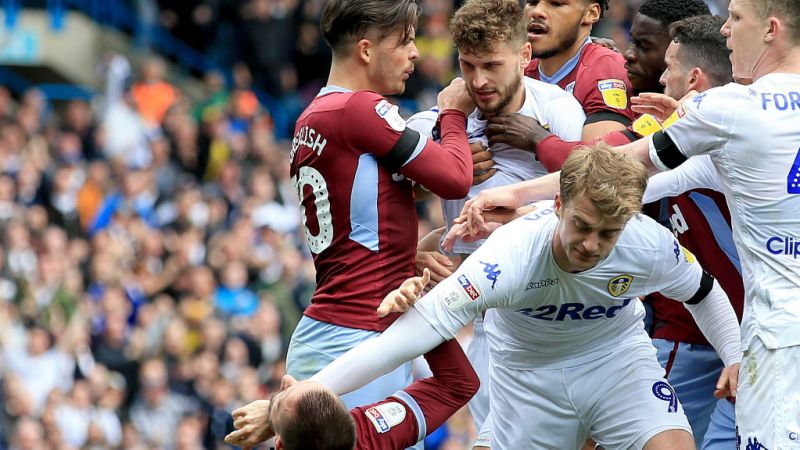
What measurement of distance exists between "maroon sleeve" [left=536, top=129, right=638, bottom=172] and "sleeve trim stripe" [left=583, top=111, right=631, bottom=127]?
0.24 metres

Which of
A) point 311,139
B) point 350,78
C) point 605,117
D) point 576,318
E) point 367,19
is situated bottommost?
point 576,318

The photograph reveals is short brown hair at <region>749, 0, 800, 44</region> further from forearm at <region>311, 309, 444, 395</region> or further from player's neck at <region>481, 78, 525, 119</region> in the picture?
forearm at <region>311, 309, 444, 395</region>

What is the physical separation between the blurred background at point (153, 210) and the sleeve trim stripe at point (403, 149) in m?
8.23

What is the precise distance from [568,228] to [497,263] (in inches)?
14.2

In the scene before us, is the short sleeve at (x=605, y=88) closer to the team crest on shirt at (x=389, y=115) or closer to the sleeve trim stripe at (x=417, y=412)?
the team crest on shirt at (x=389, y=115)

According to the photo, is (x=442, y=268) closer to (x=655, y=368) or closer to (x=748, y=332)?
(x=655, y=368)

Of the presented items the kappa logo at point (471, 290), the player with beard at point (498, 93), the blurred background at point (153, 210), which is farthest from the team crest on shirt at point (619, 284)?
the blurred background at point (153, 210)

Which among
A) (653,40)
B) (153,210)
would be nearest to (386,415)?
(653,40)

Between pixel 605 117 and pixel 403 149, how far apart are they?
4.29ft

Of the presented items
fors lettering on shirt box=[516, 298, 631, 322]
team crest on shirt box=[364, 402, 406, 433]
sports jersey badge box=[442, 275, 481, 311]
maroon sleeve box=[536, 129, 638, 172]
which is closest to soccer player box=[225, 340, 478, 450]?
team crest on shirt box=[364, 402, 406, 433]

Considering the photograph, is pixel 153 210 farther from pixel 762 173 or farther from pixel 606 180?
pixel 762 173

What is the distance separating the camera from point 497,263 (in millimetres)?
6531

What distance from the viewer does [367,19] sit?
6.83 m

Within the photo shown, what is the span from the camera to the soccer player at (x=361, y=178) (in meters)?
6.68
